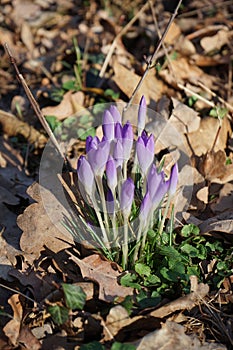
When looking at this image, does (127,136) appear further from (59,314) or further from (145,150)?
(59,314)

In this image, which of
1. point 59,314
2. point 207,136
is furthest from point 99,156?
point 207,136

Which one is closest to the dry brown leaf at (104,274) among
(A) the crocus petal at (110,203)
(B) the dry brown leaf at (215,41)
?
(A) the crocus petal at (110,203)

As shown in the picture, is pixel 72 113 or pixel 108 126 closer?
pixel 108 126

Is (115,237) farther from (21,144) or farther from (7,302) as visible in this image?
(21,144)

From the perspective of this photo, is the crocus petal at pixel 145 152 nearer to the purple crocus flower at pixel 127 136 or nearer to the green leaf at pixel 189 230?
the purple crocus flower at pixel 127 136

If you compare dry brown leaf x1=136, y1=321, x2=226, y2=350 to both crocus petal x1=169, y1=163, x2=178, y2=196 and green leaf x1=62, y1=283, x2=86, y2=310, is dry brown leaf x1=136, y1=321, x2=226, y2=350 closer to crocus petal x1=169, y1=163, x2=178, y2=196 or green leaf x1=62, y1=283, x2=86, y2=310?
green leaf x1=62, y1=283, x2=86, y2=310

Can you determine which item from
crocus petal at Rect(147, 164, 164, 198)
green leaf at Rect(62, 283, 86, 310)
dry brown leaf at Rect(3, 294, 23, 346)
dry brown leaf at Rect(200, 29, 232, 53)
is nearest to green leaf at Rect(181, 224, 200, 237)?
crocus petal at Rect(147, 164, 164, 198)
